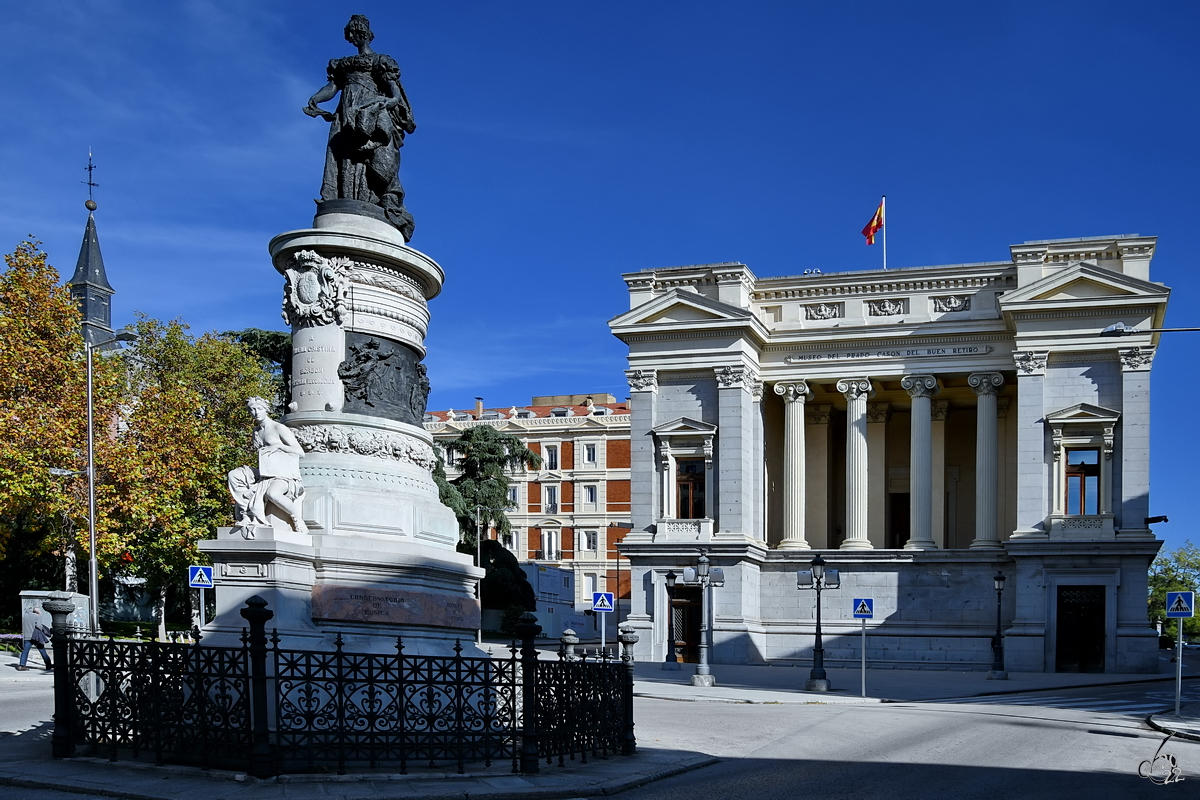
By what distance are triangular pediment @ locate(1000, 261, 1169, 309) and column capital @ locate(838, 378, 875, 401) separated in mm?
6511

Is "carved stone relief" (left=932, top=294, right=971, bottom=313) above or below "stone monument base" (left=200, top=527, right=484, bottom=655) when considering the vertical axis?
above

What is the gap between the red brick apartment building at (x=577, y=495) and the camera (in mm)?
88500

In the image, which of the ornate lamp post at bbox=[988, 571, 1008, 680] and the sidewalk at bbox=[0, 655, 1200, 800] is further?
the ornate lamp post at bbox=[988, 571, 1008, 680]

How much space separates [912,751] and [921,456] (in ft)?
114

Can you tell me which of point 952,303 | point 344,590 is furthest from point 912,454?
point 344,590

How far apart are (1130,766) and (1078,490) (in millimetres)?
32677

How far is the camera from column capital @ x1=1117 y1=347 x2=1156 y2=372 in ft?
150

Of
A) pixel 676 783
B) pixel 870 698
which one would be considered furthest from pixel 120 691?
pixel 870 698

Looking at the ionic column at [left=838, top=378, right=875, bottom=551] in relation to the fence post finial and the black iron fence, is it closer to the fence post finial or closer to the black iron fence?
the black iron fence

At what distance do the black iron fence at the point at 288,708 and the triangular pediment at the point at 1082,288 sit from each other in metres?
37.9

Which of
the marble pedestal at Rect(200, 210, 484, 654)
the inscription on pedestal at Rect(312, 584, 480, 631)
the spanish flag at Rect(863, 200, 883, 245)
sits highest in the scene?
the spanish flag at Rect(863, 200, 883, 245)

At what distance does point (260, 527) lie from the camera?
13438mm

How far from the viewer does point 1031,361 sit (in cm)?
4750

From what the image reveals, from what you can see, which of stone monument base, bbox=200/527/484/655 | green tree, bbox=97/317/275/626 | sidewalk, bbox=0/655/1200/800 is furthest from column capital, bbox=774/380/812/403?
stone monument base, bbox=200/527/484/655
